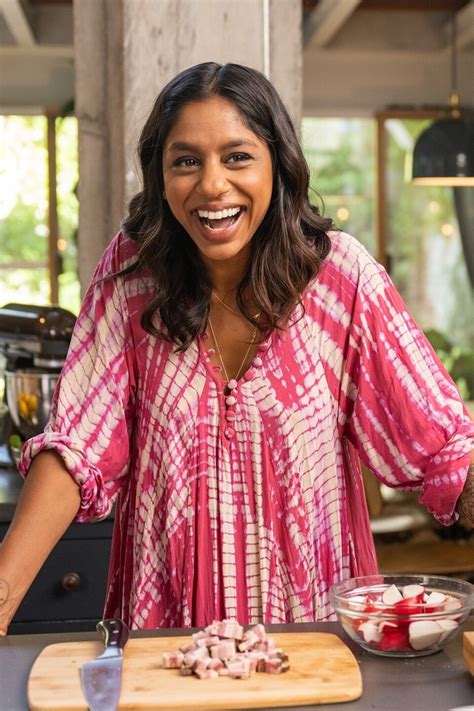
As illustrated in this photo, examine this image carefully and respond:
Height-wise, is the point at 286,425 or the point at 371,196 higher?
the point at 371,196

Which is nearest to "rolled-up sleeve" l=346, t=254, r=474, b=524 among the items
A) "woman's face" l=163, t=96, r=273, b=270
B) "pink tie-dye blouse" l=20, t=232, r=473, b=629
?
"pink tie-dye blouse" l=20, t=232, r=473, b=629

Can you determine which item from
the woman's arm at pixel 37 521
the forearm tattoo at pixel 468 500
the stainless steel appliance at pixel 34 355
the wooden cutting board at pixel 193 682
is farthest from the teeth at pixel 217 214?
the stainless steel appliance at pixel 34 355

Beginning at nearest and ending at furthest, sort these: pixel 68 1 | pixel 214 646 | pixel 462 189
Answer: pixel 214 646
pixel 68 1
pixel 462 189

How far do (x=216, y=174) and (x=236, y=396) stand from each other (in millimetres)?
353

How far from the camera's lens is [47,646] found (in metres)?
1.44

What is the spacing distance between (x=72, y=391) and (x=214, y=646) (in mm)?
596

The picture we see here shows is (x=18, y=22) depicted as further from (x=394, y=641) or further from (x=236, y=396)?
(x=394, y=641)

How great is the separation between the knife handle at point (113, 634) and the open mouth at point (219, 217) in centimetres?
62

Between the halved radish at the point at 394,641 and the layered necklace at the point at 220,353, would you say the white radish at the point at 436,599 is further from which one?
the layered necklace at the point at 220,353

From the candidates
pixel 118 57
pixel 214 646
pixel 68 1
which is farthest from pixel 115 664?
pixel 68 1

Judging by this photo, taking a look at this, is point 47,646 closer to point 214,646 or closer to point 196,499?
point 214,646

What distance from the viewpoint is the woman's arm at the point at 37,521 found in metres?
1.63

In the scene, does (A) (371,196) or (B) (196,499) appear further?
(A) (371,196)

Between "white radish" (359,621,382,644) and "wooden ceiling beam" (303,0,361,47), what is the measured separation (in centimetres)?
654
